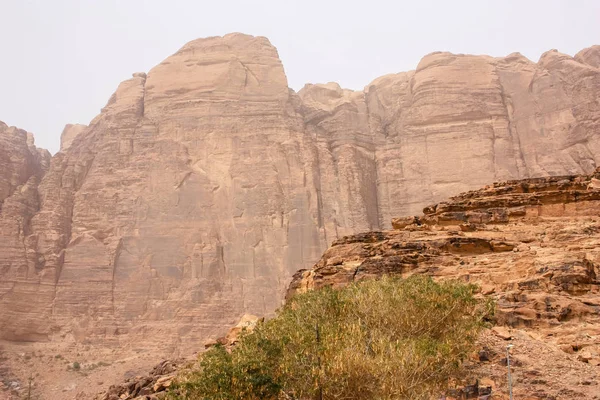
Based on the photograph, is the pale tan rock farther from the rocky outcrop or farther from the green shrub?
the green shrub

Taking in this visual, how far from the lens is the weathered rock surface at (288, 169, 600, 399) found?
A: 1800cm

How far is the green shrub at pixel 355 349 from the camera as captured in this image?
1509cm

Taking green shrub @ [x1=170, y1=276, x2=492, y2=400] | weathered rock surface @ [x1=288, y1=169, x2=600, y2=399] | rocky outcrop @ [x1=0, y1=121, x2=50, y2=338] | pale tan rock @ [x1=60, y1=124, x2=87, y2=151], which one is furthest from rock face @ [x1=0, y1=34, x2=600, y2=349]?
green shrub @ [x1=170, y1=276, x2=492, y2=400]

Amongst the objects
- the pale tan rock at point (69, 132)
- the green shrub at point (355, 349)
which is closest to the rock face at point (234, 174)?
the pale tan rock at point (69, 132)

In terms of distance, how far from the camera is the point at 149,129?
81000 millimetres

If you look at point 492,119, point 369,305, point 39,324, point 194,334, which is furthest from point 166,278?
point 369,305

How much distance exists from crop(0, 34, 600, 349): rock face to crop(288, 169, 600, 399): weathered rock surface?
40.3 meters

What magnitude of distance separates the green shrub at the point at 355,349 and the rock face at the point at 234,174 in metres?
49.6

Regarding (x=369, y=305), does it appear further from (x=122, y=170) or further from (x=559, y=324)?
(x=122, y=170)

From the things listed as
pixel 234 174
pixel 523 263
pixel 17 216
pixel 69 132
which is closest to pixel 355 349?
pixel 523 263

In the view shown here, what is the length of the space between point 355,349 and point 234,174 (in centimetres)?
6188

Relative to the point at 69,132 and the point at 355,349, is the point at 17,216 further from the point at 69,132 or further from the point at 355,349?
the point at 355,349

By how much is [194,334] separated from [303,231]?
1649 cm

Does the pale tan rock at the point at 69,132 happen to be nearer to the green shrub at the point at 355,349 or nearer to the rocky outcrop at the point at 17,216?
the rocky outcrop at the point at 17,216
